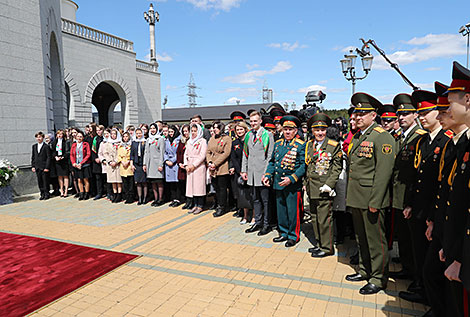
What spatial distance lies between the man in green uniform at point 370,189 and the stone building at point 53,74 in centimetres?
996

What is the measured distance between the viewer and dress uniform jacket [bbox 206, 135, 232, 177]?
7.27 metres

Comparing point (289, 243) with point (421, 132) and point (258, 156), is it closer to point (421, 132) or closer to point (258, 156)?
point (258, 156)

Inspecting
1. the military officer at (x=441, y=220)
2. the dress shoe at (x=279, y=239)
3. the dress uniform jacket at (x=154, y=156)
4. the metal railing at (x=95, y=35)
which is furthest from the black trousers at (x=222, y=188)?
the metal railing at (x=95, y=35)

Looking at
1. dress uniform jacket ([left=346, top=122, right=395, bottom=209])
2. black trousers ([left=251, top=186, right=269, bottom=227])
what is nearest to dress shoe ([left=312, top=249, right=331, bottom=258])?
dress uniform jacket ([left=346, top=122, right=395, bottom=209])

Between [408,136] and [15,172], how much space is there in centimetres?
990

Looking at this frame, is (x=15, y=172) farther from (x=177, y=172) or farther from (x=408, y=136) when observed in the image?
(x=408, y=136)

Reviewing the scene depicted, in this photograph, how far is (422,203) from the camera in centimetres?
326

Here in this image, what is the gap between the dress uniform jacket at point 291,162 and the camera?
520 centimetres

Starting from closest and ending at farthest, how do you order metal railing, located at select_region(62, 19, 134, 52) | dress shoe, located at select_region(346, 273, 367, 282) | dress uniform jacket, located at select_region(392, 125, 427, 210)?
dress uniform jacket, located at select_region(392, 125, 427, 210) < dress shoe, located at select_region(346, 273, 367, 282) < metal railing, located at select_region(62, 19, 134, 52)

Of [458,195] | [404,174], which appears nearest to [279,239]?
[404,174]

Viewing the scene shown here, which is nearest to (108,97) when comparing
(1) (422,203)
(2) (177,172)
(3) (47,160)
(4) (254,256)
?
(3) (47,160)

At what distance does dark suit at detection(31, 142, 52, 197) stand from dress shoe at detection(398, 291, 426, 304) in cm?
957

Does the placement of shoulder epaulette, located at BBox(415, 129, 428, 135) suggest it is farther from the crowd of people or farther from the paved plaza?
the paved plaza

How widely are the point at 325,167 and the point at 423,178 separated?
1592mm
